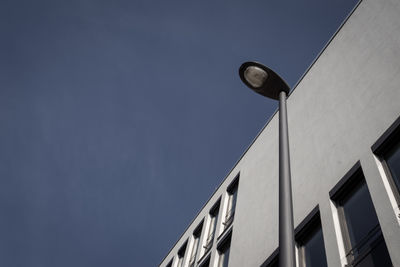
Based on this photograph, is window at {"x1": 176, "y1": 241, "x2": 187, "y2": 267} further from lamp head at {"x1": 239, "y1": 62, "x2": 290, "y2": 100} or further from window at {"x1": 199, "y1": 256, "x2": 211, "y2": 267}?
lamp head at {"x1": 239, "y1": 62, "x2": 290, "y2": 100}

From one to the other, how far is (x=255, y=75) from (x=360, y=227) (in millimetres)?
5151

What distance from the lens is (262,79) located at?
7148 millimetres

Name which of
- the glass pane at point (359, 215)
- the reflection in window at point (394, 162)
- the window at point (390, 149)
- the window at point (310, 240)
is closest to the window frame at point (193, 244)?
the window at point (310, 240)

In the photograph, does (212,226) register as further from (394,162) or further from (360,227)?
(394,162)

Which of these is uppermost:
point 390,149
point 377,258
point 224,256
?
point 224,256

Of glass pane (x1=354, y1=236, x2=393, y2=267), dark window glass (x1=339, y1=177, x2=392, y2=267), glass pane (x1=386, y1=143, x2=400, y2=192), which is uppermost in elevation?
glass pane (x1=386, y1=143, x2=400, y2=192)

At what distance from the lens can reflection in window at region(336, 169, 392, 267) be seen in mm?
8469

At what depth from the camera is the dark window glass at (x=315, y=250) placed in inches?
417

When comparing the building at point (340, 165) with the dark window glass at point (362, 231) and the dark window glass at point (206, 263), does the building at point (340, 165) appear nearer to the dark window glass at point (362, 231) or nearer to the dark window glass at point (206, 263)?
the dark window glass at point (362, 231)

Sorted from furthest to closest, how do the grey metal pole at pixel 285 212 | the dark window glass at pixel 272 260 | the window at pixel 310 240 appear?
the dark window glass at pixel 272 260
the window at pixel 310 240
the grey metal pole at pixel 285 212

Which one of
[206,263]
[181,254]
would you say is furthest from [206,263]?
[181,254]

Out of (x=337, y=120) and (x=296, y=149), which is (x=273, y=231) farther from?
(x=337, y=120)

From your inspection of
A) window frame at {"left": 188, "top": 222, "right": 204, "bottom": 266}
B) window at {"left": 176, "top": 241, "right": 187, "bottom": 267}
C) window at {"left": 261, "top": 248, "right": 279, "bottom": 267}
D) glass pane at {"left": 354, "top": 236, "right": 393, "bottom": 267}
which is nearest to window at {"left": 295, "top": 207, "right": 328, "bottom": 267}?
window at {"left": 261, "top": 248, "right": 279, "bottom": 267}

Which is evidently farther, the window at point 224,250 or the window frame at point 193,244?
the window frame at point 193,244
